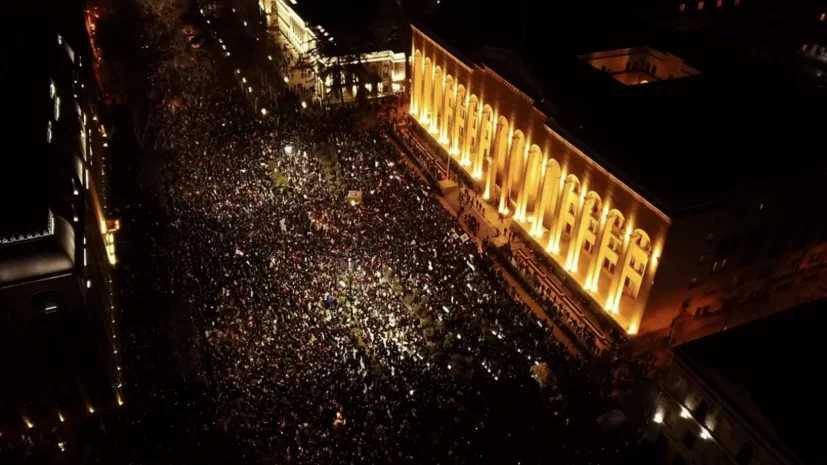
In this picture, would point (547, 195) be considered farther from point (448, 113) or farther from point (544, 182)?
point (448, 113)

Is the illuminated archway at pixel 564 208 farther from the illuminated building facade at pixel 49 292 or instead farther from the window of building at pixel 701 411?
the illuminated building facade at pixel 49 292

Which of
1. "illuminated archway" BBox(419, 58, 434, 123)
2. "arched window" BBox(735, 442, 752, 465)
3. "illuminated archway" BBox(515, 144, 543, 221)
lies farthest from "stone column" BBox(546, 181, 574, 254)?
"illuminated archway" BBox(419, 58, 434, 123)

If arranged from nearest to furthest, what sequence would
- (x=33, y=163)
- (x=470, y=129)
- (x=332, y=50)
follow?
(x=33, y=163) → (x=470, y=129) → (x=332, y=50)

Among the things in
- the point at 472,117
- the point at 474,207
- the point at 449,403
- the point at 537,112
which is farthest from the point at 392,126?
the point at 449,403

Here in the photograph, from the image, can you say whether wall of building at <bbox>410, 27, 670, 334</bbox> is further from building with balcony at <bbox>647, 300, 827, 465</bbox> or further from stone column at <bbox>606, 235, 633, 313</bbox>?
building with balcony at <bbox>647, 300, 827, 465</bbox>

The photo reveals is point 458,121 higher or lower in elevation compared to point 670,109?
lower

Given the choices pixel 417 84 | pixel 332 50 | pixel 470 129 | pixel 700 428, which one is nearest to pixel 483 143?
pixel 470 129

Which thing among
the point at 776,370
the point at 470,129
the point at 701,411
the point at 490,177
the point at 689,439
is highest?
the point at 470,129
